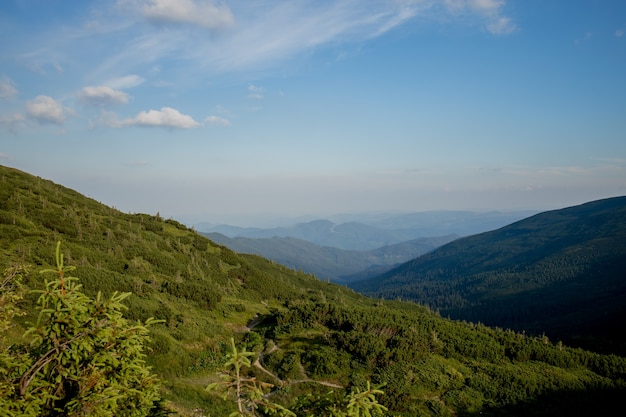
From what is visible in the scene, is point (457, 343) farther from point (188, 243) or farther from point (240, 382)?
point (188, 243)

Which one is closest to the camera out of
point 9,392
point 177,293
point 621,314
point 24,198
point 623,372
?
point 9,392

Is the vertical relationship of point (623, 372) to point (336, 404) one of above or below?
below

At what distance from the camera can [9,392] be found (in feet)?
18.9

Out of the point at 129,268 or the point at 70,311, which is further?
the point at 129,268

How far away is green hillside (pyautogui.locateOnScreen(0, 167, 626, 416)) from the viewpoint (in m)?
20.5

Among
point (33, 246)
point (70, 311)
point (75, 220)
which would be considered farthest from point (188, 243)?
point (70, 311)

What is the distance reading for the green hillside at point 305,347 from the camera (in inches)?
805

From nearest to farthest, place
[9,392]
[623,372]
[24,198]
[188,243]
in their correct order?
[9,392]
[623,372]
[24,198]
[188,243]

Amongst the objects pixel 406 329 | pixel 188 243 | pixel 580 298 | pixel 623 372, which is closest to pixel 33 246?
pixel 188 243

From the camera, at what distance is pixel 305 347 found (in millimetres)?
25547

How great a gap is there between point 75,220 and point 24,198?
6383 millimetres

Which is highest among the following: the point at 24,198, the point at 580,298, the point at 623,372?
the point at 24,198

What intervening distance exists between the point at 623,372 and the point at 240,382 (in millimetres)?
33855

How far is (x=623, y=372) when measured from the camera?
26.2 m
